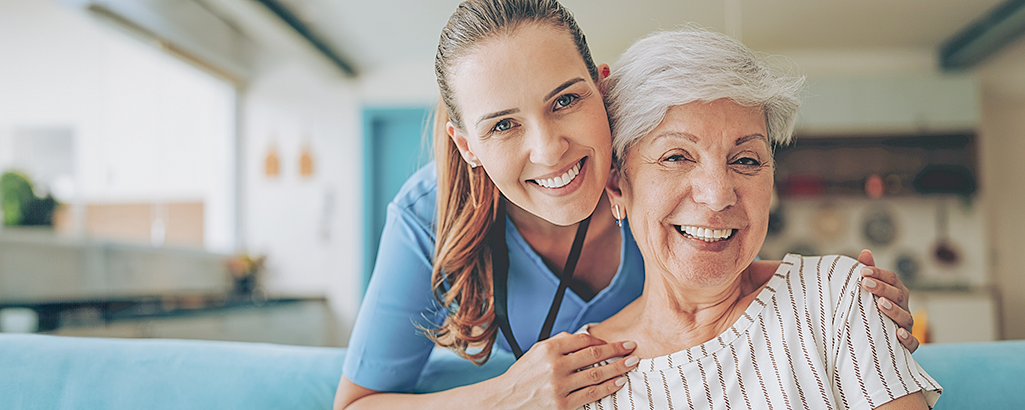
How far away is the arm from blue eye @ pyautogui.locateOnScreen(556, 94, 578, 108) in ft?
1.40

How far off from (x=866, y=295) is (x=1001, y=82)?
5.97 meters

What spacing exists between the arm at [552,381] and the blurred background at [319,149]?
277 centimetres

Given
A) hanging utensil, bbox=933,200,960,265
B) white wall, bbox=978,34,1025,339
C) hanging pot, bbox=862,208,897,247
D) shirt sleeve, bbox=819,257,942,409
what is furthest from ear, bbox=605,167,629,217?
white wall, bbox=978,34,1025,339

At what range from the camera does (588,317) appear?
141 cm

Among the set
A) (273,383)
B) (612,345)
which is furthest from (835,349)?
(273,383)

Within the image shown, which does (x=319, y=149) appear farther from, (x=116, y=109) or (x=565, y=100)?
(x=565, y=100)

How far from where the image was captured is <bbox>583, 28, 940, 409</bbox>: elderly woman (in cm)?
103

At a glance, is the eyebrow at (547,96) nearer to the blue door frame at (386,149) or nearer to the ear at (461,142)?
the ear at (461,142)

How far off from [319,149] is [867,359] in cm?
564

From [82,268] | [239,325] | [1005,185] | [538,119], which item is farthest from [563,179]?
[1005,185]

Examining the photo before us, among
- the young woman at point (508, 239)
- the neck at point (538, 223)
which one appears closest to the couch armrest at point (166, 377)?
the young woman at point (508, 239)

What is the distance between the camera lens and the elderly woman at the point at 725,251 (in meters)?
1.03

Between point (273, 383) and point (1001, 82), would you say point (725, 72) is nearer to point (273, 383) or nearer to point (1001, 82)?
point (273, 383)

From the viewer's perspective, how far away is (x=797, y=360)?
41.4 inches
